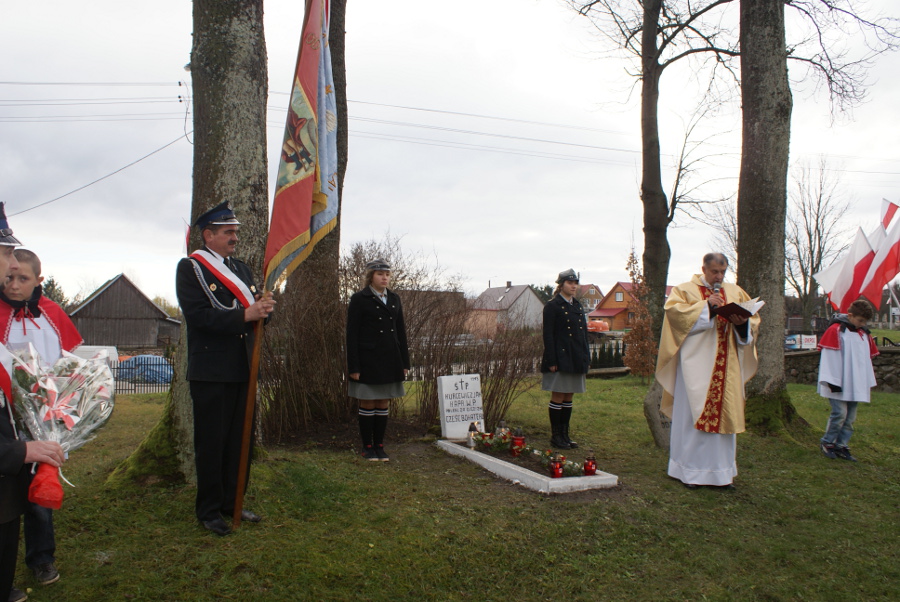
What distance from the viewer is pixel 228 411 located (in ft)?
13.0

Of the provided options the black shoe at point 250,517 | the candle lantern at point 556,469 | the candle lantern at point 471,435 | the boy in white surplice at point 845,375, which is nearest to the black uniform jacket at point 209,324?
the black shoe at point 250,517

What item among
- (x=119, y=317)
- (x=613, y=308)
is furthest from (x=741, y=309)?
(x=613, y=308)

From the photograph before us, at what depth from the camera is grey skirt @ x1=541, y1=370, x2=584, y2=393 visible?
7008mm

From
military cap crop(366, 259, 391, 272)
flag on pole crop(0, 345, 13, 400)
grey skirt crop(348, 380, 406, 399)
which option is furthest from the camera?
military cap crop(366, 259, 391, 272)

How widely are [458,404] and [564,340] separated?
53.6 inches

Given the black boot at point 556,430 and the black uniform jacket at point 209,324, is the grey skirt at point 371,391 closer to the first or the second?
the black boot at point 556,430

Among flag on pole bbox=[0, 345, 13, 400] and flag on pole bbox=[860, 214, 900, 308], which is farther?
flag on pole bbox=[860, 214, 900, 308]

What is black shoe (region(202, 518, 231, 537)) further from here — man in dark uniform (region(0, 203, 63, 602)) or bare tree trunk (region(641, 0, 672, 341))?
bare tree trunk (region(641, 0, 672, 341))

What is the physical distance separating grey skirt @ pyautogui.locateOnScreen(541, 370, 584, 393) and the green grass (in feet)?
3.78

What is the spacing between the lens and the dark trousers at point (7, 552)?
2.49 meters

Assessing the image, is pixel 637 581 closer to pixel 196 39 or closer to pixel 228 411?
pixel 228 411

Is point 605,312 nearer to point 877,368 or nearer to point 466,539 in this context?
point 877,368

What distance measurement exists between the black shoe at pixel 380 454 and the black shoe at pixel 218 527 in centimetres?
225

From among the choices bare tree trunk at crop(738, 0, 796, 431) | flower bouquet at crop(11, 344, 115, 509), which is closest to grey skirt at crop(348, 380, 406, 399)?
flower bouquet at crop(11, 344, 115, 509)
